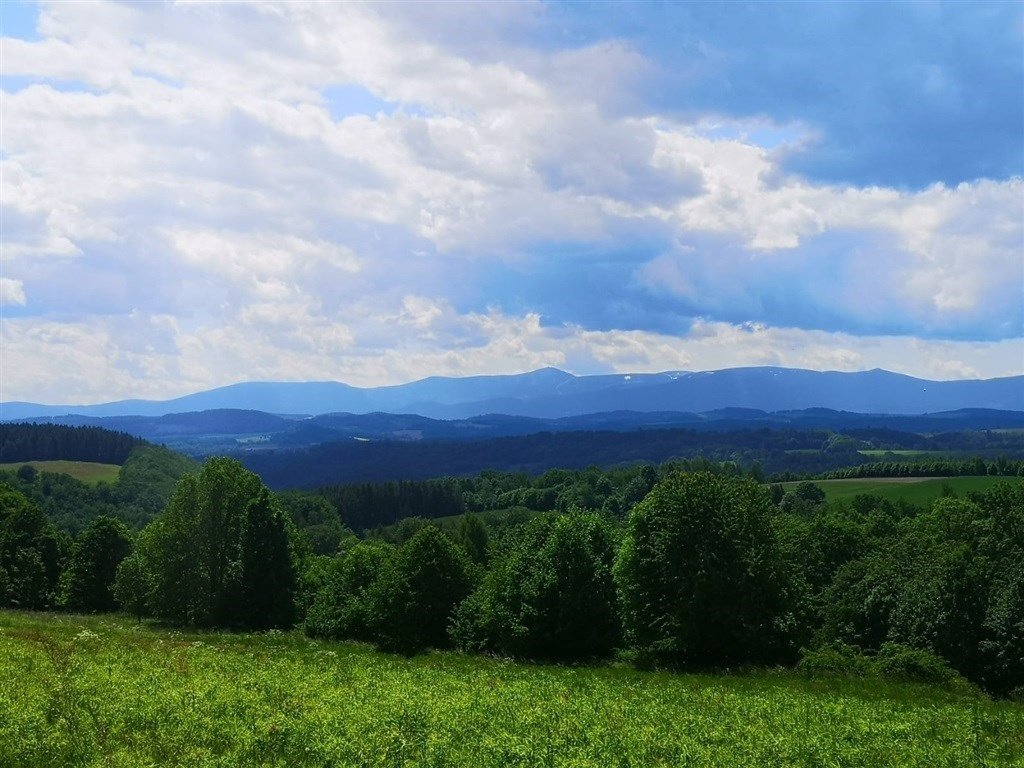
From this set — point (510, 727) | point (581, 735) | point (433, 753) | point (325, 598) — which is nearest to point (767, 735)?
point (581, 735)

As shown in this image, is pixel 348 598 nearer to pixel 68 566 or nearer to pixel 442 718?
pixel 442 718

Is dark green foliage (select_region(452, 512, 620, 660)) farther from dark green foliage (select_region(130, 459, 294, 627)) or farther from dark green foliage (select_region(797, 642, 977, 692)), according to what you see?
dark green foliage (select_region(130, 459, 294, 627))

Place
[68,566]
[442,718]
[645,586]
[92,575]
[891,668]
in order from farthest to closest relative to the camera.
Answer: [68,566]
[92,575]
[645,586]
[891,668]
[442,718]

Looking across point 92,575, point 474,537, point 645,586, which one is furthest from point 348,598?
point 474,537

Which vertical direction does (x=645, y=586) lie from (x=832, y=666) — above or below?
above

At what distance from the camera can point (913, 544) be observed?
66.1 meters

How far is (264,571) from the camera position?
6612cm

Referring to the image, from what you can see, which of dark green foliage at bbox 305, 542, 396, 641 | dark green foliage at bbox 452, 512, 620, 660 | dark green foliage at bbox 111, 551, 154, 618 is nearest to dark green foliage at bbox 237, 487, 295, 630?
dark green foliage at bbox 305, 542, 396, 641

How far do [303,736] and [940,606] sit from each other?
44.5 meters

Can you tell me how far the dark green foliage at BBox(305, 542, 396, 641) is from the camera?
5859 centimetres

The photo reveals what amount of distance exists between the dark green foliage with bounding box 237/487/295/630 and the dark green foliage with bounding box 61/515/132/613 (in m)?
27.0

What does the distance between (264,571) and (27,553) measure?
37193 mm

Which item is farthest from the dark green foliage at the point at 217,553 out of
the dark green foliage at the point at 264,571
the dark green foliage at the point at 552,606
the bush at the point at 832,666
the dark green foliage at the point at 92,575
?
the bush at the point at 832,666

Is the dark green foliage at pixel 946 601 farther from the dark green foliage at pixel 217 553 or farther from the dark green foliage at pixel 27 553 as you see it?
the dark green foliage at pixel 27 553
